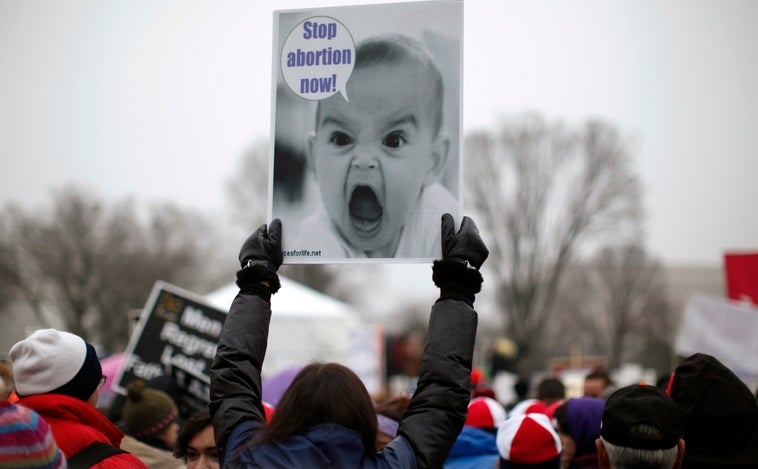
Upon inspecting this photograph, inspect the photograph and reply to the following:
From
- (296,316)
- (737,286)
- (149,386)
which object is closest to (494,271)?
(296,316)

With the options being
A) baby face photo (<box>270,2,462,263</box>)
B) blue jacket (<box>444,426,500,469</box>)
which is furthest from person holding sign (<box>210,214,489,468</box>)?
blue jacket (<box>444,426,500,469</box>)

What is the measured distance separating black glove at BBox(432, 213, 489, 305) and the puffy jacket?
0.14 feet


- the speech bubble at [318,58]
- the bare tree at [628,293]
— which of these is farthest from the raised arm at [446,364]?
the bare tree at [628,293]

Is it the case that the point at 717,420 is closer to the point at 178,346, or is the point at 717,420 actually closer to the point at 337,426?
the point at 337,426

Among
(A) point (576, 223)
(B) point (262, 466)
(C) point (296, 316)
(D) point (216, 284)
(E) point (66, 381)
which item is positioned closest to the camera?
(B) point (262, 466)

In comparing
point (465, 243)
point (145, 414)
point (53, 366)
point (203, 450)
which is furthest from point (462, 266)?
point (145, 414)

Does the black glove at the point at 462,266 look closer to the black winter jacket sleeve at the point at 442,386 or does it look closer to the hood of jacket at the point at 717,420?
the black winter jacket sleeve at the point at 442,386

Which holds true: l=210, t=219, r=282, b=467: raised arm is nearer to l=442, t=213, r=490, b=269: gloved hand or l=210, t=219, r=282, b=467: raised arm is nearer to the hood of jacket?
l=442, t=213, r=490, b=269: gloved hand

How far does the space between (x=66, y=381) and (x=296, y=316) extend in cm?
1250

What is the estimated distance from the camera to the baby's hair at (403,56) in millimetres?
3354

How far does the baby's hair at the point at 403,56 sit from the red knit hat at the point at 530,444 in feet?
4.80

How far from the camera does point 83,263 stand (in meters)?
42.9

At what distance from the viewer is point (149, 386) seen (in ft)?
22.2

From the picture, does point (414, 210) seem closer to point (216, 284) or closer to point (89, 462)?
point (89, 462)
